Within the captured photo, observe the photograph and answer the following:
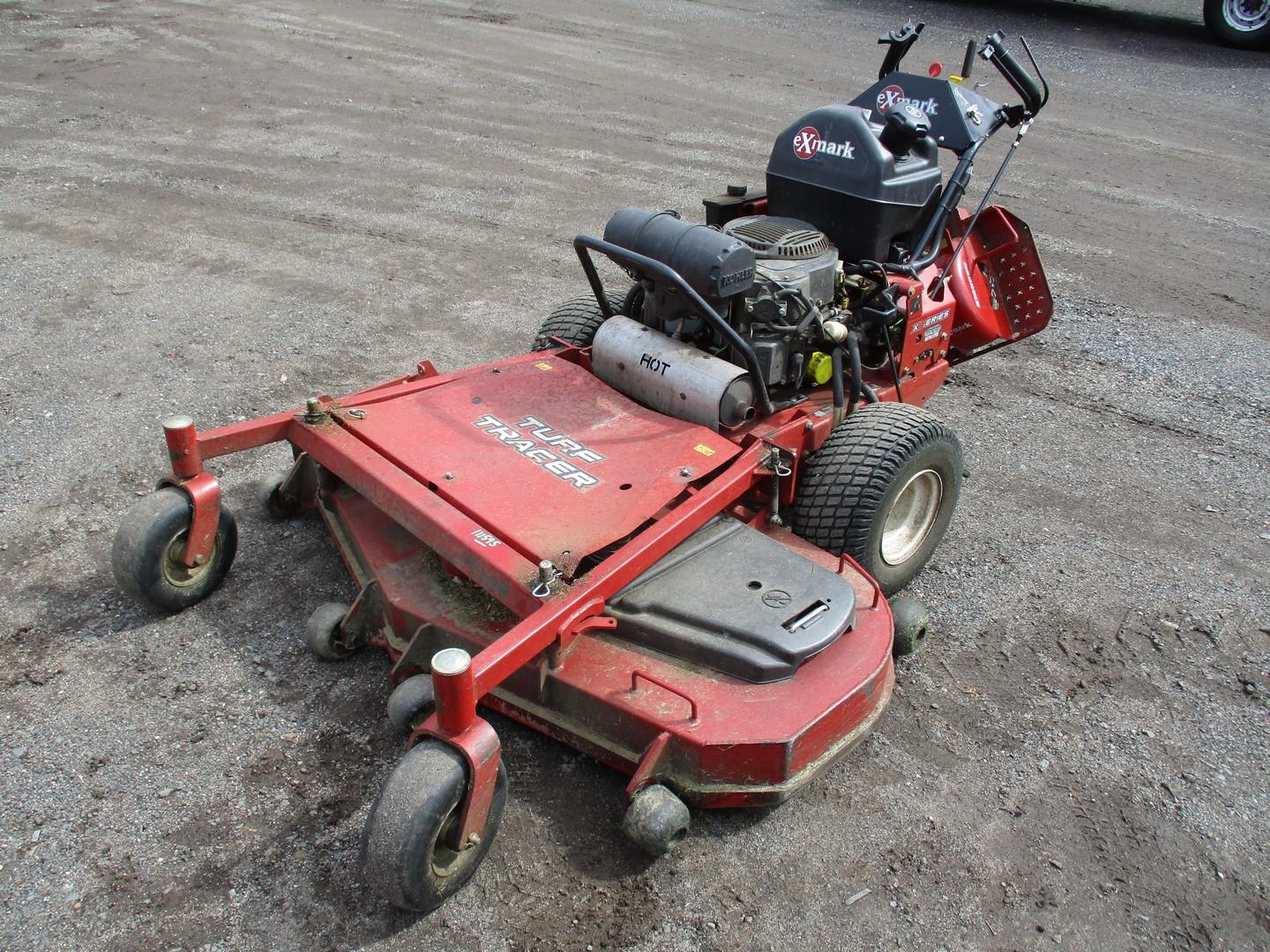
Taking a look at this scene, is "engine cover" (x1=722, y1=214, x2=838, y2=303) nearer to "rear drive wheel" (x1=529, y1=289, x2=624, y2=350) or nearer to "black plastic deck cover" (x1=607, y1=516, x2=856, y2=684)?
"rear drive wheel" (x1=529, y1=289, x2=624, y2=350)

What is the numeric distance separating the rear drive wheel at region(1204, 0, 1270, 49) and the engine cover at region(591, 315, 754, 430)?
13.5 m

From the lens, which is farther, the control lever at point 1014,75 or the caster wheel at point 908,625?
the control lever at point 1014,75

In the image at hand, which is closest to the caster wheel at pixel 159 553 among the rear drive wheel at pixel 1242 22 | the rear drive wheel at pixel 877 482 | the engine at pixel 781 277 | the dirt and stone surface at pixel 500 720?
the dirt and stone surface at pixel 500 720

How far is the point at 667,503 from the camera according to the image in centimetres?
362

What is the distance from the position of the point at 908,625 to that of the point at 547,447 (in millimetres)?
1480

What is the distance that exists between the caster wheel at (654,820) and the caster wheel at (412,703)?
2.34 ft

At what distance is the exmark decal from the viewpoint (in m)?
3.70

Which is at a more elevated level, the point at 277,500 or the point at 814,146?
the point at 814,146

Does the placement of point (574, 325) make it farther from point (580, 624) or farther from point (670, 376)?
point (580, 624)

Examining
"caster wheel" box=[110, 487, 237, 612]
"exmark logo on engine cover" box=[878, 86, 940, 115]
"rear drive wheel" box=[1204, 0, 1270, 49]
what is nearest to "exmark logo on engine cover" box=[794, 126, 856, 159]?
"exmark logo on engine cover" box=[878, 86, 940, 115]

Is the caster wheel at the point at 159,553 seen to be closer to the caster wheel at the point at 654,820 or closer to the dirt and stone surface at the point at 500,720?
the dirt and stone surface at the point at 500,720

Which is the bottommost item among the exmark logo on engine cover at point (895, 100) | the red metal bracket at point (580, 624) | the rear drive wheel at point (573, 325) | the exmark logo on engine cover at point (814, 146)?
the red metal bracket at point (580, 624)

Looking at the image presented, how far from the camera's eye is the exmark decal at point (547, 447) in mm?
3701

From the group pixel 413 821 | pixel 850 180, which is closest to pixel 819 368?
pixel 850 180
